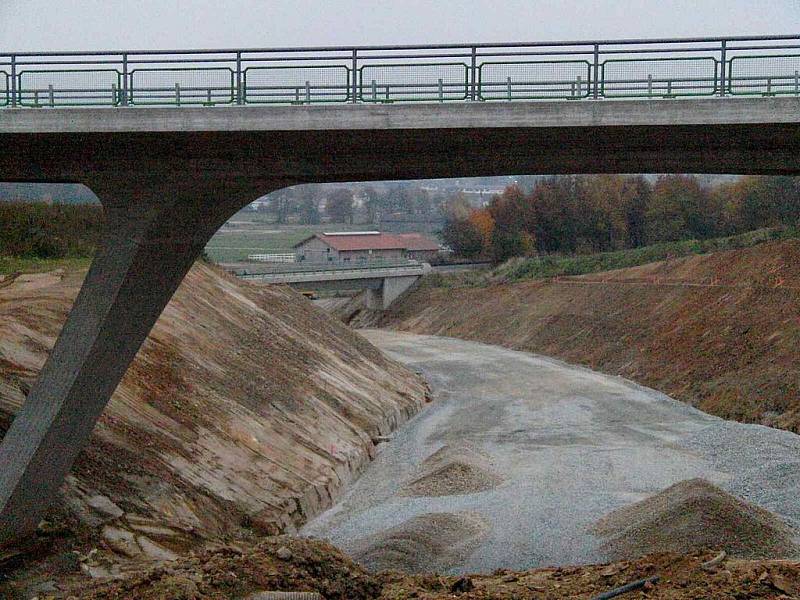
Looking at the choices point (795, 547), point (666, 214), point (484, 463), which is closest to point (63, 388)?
point (795, 547)

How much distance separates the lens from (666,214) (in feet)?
380

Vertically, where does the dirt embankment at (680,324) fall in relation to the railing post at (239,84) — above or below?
below

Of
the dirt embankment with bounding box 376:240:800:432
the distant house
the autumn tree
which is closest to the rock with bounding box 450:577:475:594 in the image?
the dirt embankment with bounding box 376:240:800:432

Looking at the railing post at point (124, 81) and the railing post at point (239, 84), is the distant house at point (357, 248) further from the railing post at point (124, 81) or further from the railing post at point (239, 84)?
the railing post at point (239, 84)

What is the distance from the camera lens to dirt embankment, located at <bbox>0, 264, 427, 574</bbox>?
2691 centimetres

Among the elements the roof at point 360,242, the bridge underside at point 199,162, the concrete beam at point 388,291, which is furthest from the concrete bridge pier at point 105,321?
the roof at point 360,242

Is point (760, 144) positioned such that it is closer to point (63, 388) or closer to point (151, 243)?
point (151, 243)

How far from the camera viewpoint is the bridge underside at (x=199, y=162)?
19.6 metres

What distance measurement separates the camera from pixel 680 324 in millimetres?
68062

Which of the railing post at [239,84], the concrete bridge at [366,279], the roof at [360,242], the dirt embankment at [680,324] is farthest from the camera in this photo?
the roof at [360,242]

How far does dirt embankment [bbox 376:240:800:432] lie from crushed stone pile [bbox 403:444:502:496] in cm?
1562

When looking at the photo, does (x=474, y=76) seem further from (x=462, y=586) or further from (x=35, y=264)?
(x=35, y=264)

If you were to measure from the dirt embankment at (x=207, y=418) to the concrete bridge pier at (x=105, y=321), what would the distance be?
2.52m

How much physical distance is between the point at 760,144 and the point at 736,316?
149ft
